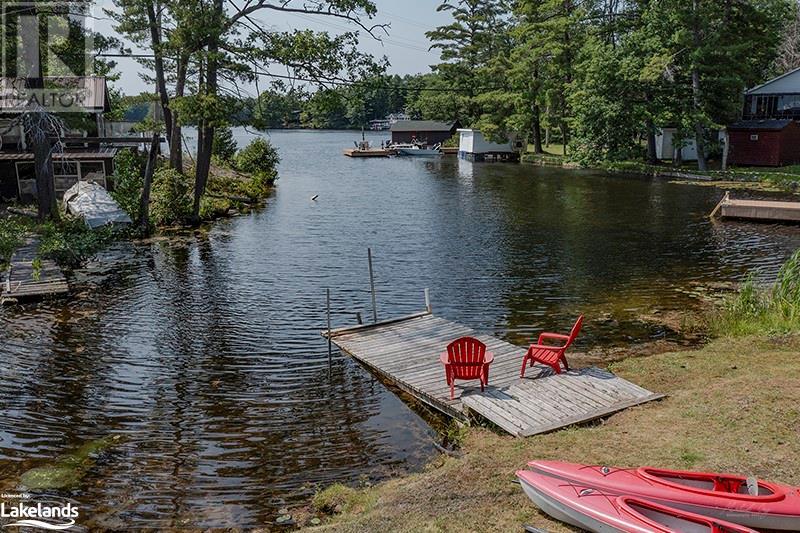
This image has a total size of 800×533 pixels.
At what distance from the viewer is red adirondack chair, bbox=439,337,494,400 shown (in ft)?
42.3

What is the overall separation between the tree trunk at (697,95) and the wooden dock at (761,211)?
55.0ft

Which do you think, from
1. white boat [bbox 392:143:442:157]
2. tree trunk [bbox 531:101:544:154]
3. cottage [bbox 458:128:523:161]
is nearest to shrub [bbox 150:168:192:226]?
tree trunk [bbox 531:101:544:154]

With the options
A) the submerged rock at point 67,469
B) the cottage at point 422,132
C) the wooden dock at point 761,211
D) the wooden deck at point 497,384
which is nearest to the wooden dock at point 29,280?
the wooden deck at point 497,384

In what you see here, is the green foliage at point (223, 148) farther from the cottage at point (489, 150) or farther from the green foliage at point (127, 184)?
the cottage at point (489, 150)

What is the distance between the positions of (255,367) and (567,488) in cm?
976

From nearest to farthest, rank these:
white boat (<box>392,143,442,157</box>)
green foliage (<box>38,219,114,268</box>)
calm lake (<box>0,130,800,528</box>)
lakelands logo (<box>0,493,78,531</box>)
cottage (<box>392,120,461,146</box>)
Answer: lakelands logo (<box>0,493,78,531</box>) < calm lake (<box>0,130,800,528</box>) < green foliage (<box>38,219,114,268</box>) < white boat (<box>392,143,442,157</box>) < cottage (<box>392,120,461,146</box>)

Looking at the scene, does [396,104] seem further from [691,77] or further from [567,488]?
[567,488]

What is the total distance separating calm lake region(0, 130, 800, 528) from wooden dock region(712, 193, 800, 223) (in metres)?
1.10

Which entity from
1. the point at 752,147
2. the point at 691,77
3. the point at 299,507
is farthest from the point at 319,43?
the point at 752,147

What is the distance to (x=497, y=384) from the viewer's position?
13586mm

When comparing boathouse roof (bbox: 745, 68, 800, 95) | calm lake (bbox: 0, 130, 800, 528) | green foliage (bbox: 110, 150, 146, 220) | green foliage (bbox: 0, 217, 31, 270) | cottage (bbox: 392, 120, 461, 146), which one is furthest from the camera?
cottage (bbox: 392, 120, 461, 146)

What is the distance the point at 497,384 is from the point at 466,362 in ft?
3.37

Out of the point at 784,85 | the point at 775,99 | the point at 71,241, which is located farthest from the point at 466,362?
the point at 775,99

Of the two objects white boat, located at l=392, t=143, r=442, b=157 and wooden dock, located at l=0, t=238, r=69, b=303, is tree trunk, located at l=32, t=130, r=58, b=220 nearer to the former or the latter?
wooden dock, located at l=0, t=238, r=69, b=303
